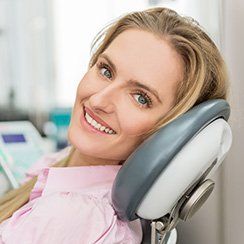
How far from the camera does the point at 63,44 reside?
2.29 m

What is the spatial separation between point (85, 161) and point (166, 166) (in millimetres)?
388

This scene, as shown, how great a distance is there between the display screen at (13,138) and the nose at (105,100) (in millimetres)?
978

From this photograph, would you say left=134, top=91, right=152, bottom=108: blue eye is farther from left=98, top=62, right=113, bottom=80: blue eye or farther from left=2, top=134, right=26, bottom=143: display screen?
left=2, top=134, right=26, bottom=143: display screen

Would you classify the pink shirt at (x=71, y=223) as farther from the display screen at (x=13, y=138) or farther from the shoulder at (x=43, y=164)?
the display screen at (x=13, y=138)

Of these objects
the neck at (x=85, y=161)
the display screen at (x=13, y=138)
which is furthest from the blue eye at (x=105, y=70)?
the display screen at (x=13, y=138)

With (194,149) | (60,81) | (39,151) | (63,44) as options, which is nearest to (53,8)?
(63,44)

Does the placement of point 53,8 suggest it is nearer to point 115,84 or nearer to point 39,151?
point 39,151

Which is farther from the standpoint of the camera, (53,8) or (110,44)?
(53,8)

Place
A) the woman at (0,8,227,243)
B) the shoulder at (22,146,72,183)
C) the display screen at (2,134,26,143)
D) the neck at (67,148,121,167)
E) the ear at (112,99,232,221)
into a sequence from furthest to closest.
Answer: the display screen at (2,134,26,143) < the shoulder at (22,146,72,183) < the neck at (67,148,121,167) < the woman at (0,8,227,243) < the ear at (112,99,232,221)

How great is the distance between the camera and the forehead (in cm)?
91

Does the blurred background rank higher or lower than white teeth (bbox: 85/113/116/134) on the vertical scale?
lower

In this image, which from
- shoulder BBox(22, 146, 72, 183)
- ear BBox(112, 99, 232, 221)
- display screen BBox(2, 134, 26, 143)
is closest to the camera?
ear BBox(112, 99, 232, 221)

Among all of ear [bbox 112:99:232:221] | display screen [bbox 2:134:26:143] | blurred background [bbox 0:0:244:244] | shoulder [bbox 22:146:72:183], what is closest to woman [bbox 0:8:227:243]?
ear [bbox 112:99:232:221]

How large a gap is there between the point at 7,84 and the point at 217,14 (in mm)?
1456
